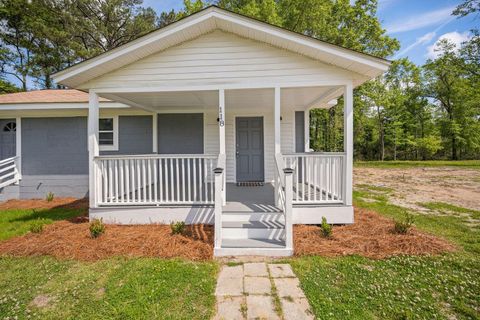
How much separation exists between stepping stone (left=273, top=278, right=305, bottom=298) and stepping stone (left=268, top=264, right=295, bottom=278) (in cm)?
8

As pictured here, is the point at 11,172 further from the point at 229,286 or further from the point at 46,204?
the point at 229,286

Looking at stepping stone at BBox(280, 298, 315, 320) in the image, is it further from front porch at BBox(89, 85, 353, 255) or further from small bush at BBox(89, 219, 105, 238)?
small bush at BBox(89, 219, 105, 238)

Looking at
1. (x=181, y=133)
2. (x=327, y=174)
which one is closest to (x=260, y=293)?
(x=327, y=174)

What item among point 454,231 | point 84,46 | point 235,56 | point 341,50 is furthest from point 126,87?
point 84,46

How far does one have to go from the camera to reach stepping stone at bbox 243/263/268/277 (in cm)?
293

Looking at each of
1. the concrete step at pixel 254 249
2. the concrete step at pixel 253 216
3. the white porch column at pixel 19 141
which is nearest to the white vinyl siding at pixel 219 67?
the concrete step at pixel 253 216

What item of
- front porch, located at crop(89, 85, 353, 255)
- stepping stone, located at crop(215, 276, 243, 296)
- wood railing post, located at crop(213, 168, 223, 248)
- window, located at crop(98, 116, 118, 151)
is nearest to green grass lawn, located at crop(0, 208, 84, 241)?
front porch, located at crop(89, 85, 353, 255)

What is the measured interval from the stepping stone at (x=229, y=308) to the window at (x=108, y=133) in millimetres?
6486

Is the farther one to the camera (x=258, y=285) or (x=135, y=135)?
(x=135, y=135)

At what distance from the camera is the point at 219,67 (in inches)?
176

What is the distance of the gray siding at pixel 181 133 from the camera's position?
7.19 meters

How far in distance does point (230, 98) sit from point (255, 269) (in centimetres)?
400

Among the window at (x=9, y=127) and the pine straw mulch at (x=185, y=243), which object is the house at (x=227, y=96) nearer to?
the pine straw mulch at (x=185, y=243)

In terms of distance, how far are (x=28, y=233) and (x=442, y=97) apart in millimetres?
35926
